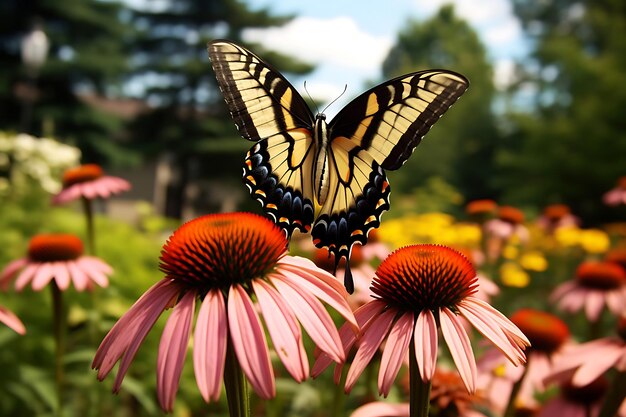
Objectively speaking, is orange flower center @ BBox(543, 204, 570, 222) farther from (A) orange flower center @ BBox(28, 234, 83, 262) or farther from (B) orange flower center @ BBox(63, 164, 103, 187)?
(A) orange flower center @ BBox(28, 234, 83, 262)

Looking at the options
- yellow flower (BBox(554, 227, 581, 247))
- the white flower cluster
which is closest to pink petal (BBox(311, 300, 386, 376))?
the white flower cluster

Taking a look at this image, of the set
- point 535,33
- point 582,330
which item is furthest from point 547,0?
point 582,330

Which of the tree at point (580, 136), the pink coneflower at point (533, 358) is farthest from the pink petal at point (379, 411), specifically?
the tree at point (580, 136)

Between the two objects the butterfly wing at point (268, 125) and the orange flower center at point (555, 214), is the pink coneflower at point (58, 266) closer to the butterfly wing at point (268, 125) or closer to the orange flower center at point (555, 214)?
the butterfly wing at point (268, 125)

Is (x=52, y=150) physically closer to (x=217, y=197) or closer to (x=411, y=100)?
(x=411, y=100)

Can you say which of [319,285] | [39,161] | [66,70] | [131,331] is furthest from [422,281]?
[66,70]

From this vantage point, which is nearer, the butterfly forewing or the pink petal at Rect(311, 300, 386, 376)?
the pink petal at Rect(311, 300, 386, 376)

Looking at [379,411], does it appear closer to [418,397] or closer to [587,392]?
[418,397]
